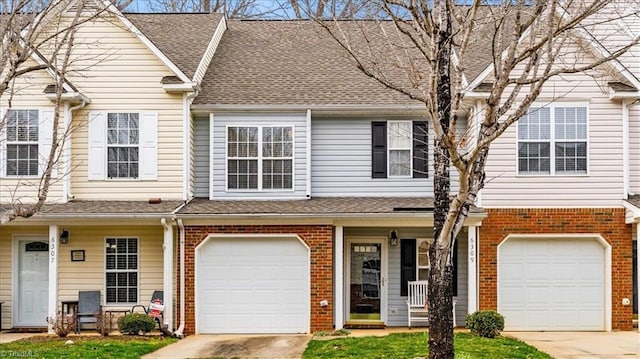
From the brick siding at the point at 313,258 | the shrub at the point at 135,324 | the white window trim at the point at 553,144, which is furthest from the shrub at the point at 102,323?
the white window trim at the point at 553,144

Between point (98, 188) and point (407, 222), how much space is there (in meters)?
6.95

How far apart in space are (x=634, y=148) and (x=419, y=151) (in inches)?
192

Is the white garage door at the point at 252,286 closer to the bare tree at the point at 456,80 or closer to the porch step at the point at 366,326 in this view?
the porch step at the point at 366,326

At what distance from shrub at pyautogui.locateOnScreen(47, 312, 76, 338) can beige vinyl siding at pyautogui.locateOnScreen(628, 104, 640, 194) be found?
503 inches

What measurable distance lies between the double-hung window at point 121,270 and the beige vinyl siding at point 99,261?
4.2 inches

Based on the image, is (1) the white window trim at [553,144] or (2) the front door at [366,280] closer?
(1) the white window trim at [553,144]

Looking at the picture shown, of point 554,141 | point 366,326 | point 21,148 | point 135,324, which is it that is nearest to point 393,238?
point 366,326

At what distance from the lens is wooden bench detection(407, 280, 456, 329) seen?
16922mm

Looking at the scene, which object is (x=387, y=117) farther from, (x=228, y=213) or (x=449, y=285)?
(x=449, y=285)

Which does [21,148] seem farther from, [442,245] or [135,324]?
[442,245]

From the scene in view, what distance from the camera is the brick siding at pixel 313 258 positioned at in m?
16.1

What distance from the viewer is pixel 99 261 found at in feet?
55.5

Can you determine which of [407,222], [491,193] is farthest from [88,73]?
[491,193]

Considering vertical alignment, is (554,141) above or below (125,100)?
below
